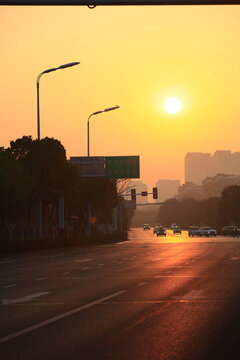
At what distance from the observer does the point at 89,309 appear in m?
13.6

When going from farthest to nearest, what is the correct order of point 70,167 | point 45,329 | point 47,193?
point 70,167
point 47,193
point 45,329

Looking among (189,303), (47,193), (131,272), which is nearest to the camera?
(189,303)

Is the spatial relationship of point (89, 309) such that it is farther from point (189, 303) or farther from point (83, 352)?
point (83, 352)

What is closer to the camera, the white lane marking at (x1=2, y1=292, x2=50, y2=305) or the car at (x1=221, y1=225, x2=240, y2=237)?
the white lane marking at (x1=2, y1=292, x2=50, y2=305)

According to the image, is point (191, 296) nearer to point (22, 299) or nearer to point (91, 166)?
point (22, 299)

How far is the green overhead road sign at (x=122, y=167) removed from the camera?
74812 mm

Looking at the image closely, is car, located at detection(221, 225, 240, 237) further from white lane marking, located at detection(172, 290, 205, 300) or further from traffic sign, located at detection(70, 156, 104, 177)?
white lane marking, located at detection(172, 290, 205, 300)

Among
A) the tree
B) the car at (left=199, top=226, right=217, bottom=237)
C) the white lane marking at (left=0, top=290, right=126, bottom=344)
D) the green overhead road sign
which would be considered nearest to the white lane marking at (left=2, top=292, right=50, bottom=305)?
the white lane marking at (left=0, top=290, right=126, bottom=344)

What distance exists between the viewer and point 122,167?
7594 centimetres

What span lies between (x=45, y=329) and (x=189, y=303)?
4346mm

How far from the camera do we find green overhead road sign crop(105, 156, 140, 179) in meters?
74.8

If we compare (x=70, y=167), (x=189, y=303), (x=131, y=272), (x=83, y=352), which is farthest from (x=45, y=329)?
(x=70, y=167)

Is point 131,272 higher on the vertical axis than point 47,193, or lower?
lower

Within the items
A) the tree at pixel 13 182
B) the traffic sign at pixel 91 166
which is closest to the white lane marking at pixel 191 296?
the tree at pixel 13 182
